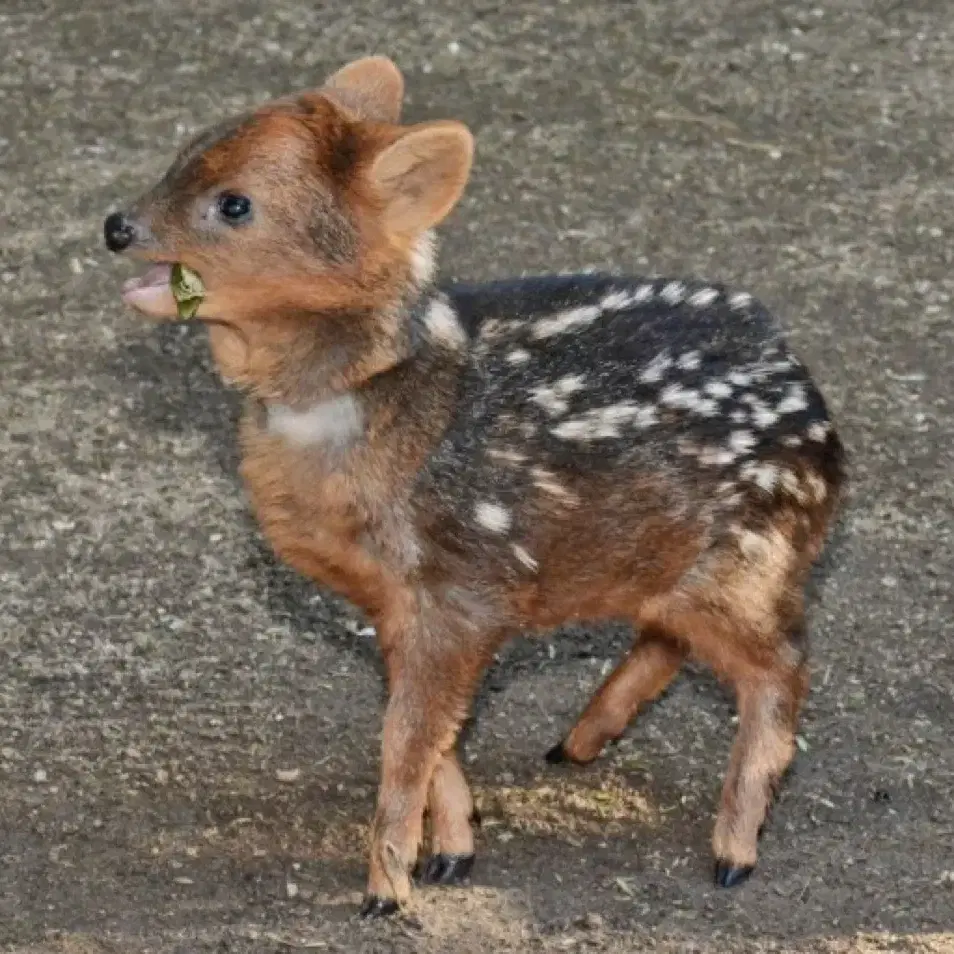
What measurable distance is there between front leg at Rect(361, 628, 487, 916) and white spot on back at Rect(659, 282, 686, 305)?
1.06 m

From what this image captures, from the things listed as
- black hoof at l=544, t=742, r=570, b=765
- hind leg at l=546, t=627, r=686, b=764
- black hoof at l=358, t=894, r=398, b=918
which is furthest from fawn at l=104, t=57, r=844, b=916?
black hoof at l=544, t=742, r=570, b=765

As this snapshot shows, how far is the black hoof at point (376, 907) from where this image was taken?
529 centimetres

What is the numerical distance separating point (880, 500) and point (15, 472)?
2.84 meters

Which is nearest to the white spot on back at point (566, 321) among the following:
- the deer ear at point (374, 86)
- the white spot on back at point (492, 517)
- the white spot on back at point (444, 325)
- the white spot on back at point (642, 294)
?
the white spot on back at point (642, 294)

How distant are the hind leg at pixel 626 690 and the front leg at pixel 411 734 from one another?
0.76 metres

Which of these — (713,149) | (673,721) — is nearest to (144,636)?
(673,721)

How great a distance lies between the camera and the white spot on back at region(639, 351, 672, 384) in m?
5.31

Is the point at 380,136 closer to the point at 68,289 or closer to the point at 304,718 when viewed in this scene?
the point at 304,718

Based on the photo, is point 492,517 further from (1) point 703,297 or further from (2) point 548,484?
(1) point 703,297

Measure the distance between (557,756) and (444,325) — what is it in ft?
4.79

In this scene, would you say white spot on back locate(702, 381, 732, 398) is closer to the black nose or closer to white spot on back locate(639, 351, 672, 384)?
white spot on back locate(639, 351, 672, 384)

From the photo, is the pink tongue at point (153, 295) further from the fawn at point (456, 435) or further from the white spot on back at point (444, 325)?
the white spot on back at point (444, 325)

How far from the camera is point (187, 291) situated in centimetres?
486

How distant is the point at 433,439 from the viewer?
16.8 ft
